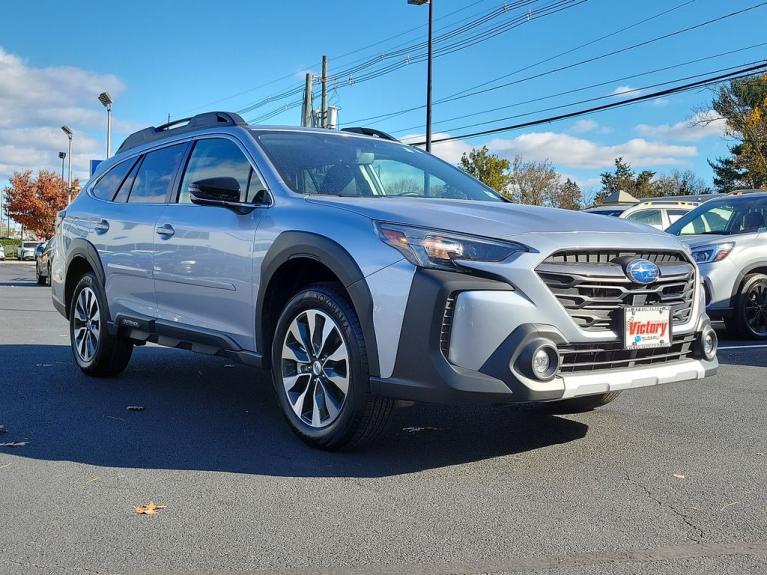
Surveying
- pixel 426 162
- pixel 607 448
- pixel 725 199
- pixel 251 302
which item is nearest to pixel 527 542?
pixel 607 448

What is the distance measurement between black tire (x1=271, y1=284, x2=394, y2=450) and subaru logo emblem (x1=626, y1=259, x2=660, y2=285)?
4.33 feet

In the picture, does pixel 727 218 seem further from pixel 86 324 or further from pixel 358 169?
pixel 86 324

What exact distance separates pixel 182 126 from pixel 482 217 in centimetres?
291

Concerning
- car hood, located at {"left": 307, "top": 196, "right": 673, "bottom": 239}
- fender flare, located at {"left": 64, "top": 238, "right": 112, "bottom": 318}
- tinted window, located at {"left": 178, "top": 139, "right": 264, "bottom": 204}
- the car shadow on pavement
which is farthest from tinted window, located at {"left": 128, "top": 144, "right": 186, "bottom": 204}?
car hood, located at {"left": 307, "top": 196, "right": 673, "bottom": 239}

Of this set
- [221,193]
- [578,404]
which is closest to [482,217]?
[221,193]

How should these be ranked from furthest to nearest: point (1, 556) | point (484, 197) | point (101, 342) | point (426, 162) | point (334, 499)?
point (101, 342)
point (426, 162)
point (484, 197)
point (334, 499)
point (1, 556)

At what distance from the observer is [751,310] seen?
922cm

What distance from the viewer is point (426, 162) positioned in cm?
581

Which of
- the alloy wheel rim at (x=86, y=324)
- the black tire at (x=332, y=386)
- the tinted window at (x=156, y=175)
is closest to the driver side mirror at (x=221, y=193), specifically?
the black tire at (x=332, y=386)

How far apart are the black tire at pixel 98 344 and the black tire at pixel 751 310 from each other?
6.42 metres

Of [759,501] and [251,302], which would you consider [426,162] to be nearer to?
[251,302]

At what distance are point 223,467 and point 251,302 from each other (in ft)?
3.40

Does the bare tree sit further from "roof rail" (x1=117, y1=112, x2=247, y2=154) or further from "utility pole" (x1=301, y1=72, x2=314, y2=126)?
"roof rail" (x1=117, y1=112, x2=247, y2=154)

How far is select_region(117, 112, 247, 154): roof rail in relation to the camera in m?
5.53
